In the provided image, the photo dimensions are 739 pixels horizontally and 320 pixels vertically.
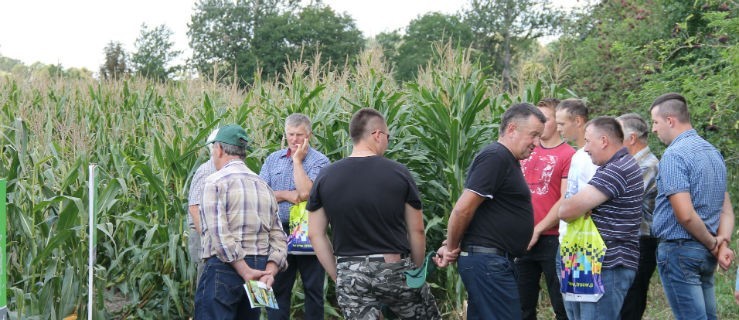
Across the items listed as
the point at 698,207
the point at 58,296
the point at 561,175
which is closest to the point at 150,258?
the point at 58,296

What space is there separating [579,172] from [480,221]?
1062 mm

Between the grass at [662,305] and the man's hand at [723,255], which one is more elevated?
the man's hand at [723,255]

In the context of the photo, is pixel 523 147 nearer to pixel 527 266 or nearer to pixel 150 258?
pixel 527 266

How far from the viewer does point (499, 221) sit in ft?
14.8

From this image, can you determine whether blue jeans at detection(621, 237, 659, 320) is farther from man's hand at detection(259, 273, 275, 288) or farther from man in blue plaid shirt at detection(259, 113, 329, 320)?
man's hand at detection(259, 273, 275, 288)

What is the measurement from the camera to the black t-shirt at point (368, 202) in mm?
4469

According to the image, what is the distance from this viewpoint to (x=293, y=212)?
6055 mm

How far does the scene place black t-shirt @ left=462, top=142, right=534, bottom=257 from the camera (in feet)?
14.4

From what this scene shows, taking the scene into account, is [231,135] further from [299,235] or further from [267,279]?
[299,235]

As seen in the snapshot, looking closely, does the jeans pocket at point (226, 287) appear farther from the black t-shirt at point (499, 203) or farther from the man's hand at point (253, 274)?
the black t-shirt at point (499, 203)

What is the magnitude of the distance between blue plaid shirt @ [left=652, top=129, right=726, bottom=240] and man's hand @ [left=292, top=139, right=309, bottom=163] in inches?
99.8

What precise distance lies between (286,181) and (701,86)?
5074 mm

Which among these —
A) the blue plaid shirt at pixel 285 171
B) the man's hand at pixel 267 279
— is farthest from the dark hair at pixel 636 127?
the man's hand at pixel 267 279

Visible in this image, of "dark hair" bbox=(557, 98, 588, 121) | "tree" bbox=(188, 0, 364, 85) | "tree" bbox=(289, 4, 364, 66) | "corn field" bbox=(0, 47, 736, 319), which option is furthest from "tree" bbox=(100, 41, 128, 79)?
"dark hair" bbox=(557, 98, 588, 121)
